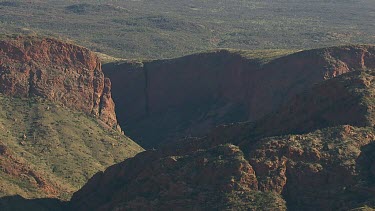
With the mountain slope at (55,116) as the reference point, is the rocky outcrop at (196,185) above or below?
above

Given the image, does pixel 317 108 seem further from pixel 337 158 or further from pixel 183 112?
pixel 183 112

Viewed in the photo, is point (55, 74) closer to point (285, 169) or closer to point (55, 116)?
point (55, 116)

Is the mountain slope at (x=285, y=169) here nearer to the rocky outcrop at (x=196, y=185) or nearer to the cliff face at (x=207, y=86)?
the rocky outcrop at (x=196, y=185)

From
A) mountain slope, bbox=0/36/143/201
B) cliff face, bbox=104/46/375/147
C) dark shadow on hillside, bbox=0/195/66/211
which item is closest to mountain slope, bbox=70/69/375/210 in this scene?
dark shadow on hillside, bbox=0/195/66/211

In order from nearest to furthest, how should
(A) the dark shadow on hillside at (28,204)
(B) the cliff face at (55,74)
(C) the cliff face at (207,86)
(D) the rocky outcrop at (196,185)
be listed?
(D) the rocky outcrop at (196,185), (A) the dark shadow on hillside at (28,204), (B) the cliff face at (55,74), (C) the cliff face at (207,86)

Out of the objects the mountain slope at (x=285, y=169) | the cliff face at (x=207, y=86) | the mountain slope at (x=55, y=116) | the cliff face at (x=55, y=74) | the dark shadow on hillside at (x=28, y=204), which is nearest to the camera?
the mountain slope at (x=285, y=169)

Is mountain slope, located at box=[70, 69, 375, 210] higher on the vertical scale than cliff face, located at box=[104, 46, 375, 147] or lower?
higher

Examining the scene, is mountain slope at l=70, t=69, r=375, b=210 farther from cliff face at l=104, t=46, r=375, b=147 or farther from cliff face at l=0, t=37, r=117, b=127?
cliff face at l=104, t=46, r=375, b=147

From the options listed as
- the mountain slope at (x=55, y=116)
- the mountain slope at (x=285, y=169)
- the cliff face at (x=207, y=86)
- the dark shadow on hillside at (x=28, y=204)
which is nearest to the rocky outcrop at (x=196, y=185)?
the mountain slope at (x=285, y=169)
